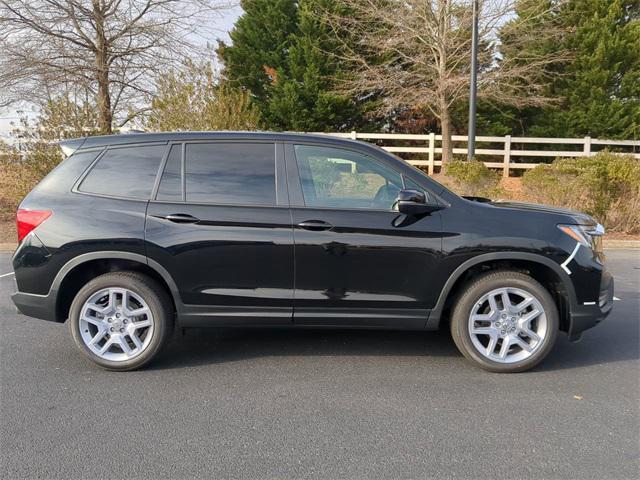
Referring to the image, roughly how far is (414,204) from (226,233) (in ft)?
4.61

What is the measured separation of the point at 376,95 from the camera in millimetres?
23125

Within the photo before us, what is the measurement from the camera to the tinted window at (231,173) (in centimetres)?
386

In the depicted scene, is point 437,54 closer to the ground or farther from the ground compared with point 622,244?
farther from the ground

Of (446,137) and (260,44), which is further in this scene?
(260,44)

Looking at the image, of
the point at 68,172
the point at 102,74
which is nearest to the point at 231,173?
the point at 68,172

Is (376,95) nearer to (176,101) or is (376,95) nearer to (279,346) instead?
(176,101)

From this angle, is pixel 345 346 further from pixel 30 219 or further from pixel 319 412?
pixel 30 219

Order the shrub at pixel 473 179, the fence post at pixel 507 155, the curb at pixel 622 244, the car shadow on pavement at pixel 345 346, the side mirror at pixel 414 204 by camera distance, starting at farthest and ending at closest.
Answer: the fence post at pixel 507 155 < the shrub at pixel 473 179 < the curb at pixel 622 244 < the car shadow on pavement at pixel 345 346 < the side mirror at pixel 414 204

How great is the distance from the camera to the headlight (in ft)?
12.5

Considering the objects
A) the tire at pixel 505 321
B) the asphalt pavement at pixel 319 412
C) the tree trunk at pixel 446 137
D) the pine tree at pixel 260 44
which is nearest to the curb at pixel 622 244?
the asphalt pavement at pixel 319 412

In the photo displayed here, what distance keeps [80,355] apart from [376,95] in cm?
2085

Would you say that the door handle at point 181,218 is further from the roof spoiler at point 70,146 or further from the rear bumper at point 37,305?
the rear bumper at point 37,305

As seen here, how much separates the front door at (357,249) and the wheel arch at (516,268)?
109 millimetres

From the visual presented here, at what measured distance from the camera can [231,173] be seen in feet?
12.8
